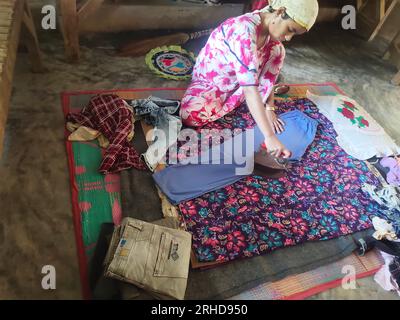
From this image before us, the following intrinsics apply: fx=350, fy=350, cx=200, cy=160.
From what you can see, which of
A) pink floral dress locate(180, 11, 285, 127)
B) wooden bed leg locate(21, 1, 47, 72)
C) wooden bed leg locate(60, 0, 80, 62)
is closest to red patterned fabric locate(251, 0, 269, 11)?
pink floral dress locate(180, 11, 285, 127)

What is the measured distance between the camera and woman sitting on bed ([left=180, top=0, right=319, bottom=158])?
1.52m

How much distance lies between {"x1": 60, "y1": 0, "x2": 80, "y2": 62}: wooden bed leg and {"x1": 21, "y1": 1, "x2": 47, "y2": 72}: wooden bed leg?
191 mm

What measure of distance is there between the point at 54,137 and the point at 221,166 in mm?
849

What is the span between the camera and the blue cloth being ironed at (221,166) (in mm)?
1627

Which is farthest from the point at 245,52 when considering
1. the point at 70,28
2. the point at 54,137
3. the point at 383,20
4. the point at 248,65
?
the point at 383,20

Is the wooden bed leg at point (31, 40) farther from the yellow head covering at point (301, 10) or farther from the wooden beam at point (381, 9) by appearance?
the wooden beam at point (381, 9)

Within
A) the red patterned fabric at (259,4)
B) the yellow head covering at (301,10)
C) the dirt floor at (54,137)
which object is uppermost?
the yellow head covering at (301,10)

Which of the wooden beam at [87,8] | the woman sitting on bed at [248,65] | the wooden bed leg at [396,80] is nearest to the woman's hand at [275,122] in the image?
the woman sitting on bed at [248,65]

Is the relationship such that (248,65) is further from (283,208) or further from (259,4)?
(259,4)

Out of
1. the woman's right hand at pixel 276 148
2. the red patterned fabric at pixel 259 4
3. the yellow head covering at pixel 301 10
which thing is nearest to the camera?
the yellow head covering at pixel 301 10

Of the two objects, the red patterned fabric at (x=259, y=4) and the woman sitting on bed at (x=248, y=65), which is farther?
the red patterned fabric at (x=259, y=4)

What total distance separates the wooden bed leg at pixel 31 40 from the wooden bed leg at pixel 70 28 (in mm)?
191

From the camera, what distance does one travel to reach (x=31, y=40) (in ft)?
6.24
